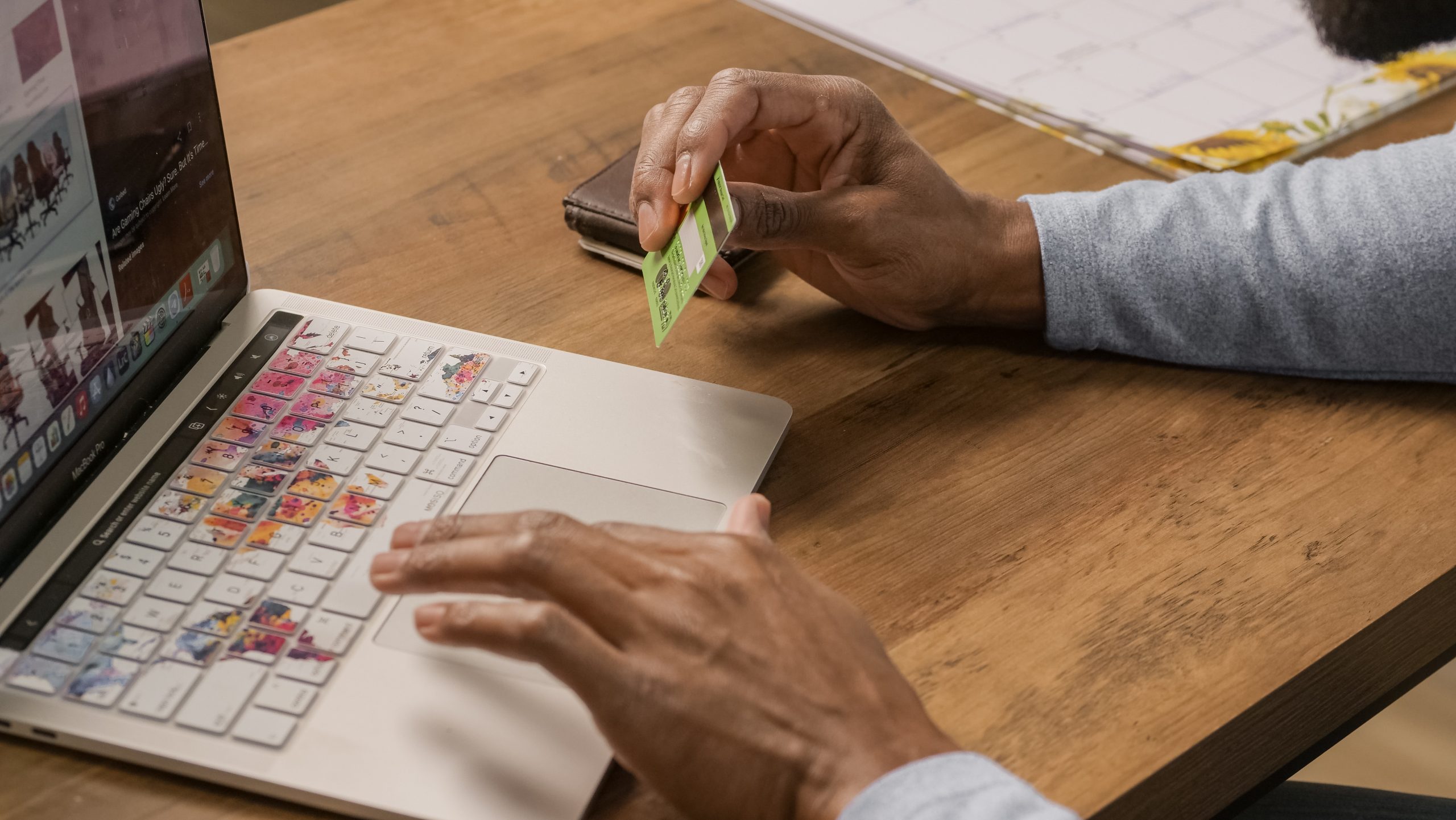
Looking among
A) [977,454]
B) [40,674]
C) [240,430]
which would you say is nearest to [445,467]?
[240,430]

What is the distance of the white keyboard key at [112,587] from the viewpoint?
601 millimetres

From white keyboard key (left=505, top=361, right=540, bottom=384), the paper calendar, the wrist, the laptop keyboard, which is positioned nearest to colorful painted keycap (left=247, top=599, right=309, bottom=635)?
the laptop keyboard

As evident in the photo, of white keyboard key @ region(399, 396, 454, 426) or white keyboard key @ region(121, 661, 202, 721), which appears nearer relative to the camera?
white keyboard key @ region(121, 661, 202, 721)

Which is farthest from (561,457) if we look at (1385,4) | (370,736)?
(1385,4)

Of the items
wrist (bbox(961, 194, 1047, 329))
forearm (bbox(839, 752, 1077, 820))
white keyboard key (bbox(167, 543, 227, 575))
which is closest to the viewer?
forearm (bbox(839, 752, 1077, 820))

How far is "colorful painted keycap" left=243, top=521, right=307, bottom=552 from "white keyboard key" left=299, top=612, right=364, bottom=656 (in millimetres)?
52

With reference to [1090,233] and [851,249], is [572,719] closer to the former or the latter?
[851,249]

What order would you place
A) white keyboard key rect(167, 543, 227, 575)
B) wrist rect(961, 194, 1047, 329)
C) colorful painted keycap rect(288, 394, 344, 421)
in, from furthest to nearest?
wrist rect(961, 194, 1047, 329)
colorful painted keycap rect(288, 394, 344, 421)
white keyboard key rect(167, 543, 227, 575)

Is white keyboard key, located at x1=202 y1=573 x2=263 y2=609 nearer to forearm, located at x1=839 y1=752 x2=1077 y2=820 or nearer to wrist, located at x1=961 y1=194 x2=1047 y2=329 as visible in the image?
forearm, located at x1=839 y1=752 x2=1077 y2=820

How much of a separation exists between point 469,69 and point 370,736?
0.75m

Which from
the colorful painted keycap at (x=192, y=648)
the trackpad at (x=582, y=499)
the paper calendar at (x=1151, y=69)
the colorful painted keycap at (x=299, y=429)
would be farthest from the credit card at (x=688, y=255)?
the paper calendar at (x=1151, y=69)

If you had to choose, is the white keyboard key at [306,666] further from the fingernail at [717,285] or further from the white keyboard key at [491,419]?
the fingernail at [717,285]

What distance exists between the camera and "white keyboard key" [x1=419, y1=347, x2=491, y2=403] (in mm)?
748

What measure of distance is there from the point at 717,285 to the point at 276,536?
0.38 metres
